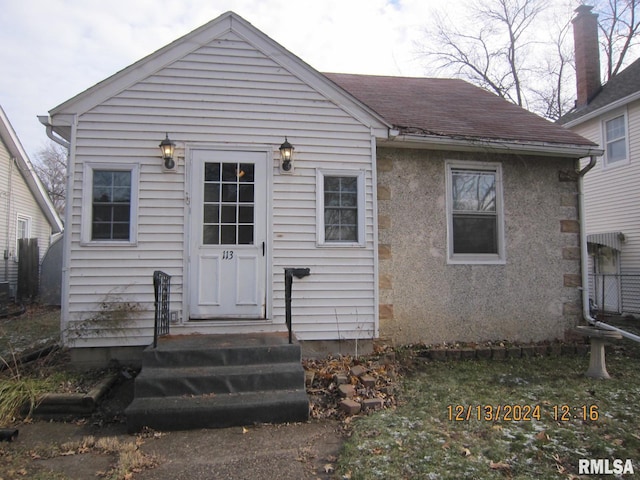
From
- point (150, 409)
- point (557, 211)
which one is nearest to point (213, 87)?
point (150, 409)

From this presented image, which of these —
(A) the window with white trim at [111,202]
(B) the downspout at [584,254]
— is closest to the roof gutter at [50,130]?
(A) the window with white trim at [111,202]

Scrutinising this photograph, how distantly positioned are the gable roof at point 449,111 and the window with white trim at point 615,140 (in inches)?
220

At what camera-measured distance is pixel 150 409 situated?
376cm

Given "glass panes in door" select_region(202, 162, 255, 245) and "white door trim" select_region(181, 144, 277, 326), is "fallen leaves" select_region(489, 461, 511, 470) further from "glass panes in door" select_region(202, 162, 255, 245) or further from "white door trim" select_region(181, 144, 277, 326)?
"glass panes in door" select_region(202, 162, 255, 245)

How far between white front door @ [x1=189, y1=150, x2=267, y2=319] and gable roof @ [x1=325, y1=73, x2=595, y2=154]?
7.77ft

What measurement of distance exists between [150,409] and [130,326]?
1859 millimetres

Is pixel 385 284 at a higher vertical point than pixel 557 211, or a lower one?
lower

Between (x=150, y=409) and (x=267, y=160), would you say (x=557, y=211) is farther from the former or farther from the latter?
(x=150, y=409)

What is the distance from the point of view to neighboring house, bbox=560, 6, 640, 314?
11.0 meters

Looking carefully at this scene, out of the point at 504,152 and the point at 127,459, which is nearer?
the point at 127,459

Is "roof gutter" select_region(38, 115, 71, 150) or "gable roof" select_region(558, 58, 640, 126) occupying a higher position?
"gable roof" select_region(558, 58, 640, 126)

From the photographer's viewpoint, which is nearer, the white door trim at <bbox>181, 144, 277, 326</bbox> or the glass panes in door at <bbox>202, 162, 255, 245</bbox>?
the white door trim at <bbox>181, 144, 277, 326</bbox>

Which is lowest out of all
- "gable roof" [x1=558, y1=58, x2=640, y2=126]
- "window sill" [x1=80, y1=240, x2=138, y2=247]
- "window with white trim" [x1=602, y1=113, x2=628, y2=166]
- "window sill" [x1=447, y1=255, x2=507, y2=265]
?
"window sill" [x1=447, y1=255, x2=507, y2=265]

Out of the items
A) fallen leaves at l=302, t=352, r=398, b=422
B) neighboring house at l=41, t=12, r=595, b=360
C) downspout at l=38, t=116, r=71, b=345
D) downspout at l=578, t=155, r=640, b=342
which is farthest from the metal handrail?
downspout at l=578, t=155, r=640, b=342
